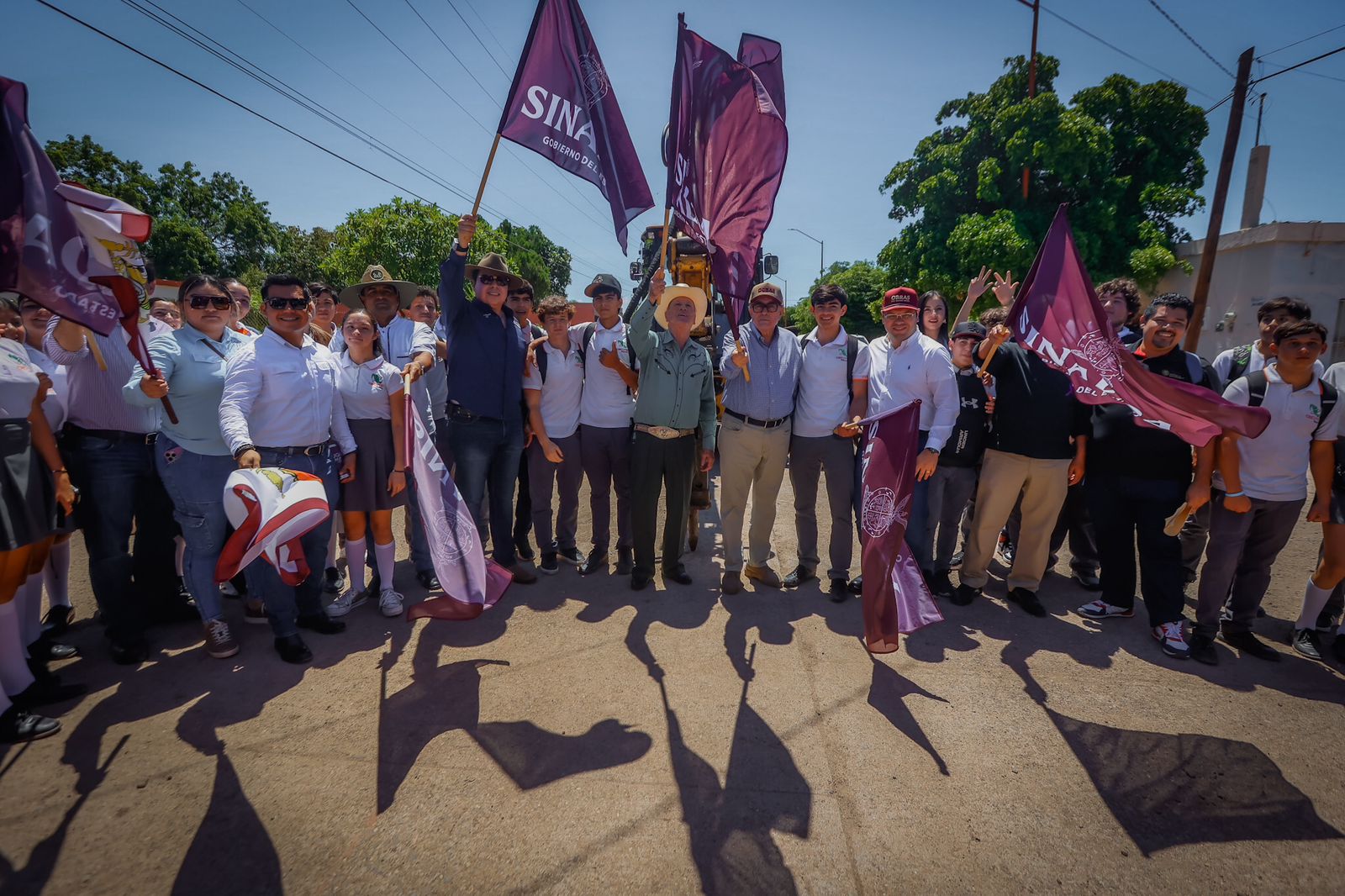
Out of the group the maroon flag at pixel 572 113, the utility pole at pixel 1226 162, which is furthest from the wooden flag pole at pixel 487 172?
the utility pole at pixel 1226 162

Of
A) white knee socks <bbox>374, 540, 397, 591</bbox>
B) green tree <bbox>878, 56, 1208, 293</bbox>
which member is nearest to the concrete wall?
green tree <bbox>878, 56, 1208, 293</bbox>

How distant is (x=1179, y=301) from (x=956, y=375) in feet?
4.67

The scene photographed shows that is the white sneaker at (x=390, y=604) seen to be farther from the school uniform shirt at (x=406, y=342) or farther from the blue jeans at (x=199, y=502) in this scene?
the school uniform shirt at (x=406, y=342)

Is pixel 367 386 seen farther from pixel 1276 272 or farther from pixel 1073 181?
pixel 1276 272

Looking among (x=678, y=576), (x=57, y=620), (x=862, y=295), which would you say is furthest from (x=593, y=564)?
(x=862, y=295)

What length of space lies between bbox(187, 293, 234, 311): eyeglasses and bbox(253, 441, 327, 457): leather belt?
85 centimetres

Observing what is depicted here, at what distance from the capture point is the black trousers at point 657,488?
4.73m

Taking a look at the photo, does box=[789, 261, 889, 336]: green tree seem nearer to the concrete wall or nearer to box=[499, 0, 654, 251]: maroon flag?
the concrete wall

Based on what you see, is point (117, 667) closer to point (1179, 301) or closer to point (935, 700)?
point (935, 700)

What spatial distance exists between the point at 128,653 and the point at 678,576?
141 inches

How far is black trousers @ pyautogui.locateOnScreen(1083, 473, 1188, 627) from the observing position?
13.5 feet

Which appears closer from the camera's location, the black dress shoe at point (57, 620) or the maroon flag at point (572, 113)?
the black dress shoe at point (57, 620)

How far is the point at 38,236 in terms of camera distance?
9.19 feet

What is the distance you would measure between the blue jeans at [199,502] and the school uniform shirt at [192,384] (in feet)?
0.24
